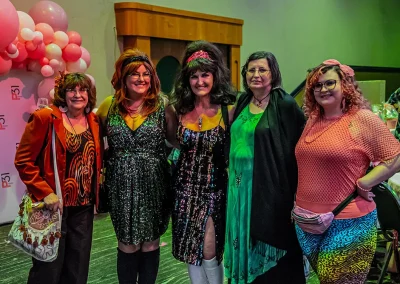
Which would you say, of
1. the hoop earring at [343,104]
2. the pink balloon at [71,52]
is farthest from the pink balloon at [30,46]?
the hoop earring at [343,104]

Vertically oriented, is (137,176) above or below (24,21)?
below

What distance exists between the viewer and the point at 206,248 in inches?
82.0

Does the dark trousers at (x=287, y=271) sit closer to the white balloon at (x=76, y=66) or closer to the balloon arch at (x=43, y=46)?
the balloon arch at (x=43, y=46)

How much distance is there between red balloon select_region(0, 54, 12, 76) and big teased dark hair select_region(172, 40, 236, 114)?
216cm

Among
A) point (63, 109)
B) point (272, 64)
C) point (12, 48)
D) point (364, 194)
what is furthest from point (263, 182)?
point (12, 48)

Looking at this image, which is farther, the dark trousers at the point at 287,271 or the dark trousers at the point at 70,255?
the dark trousers at the point at 70,255

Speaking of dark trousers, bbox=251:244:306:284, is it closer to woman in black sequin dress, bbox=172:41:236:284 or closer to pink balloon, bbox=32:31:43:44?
woman in black sequin dress, bbox=172:41:236:284

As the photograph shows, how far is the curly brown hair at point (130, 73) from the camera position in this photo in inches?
84.5

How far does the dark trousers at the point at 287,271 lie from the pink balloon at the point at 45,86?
286cm

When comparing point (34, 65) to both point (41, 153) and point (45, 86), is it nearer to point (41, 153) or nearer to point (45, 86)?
point (45, 86)

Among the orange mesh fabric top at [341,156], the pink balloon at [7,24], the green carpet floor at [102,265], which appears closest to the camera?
the orange mesh fabric top at [341,156]

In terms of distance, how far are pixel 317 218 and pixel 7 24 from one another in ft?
9.36

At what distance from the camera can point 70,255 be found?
222cm

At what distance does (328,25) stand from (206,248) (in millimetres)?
7322
